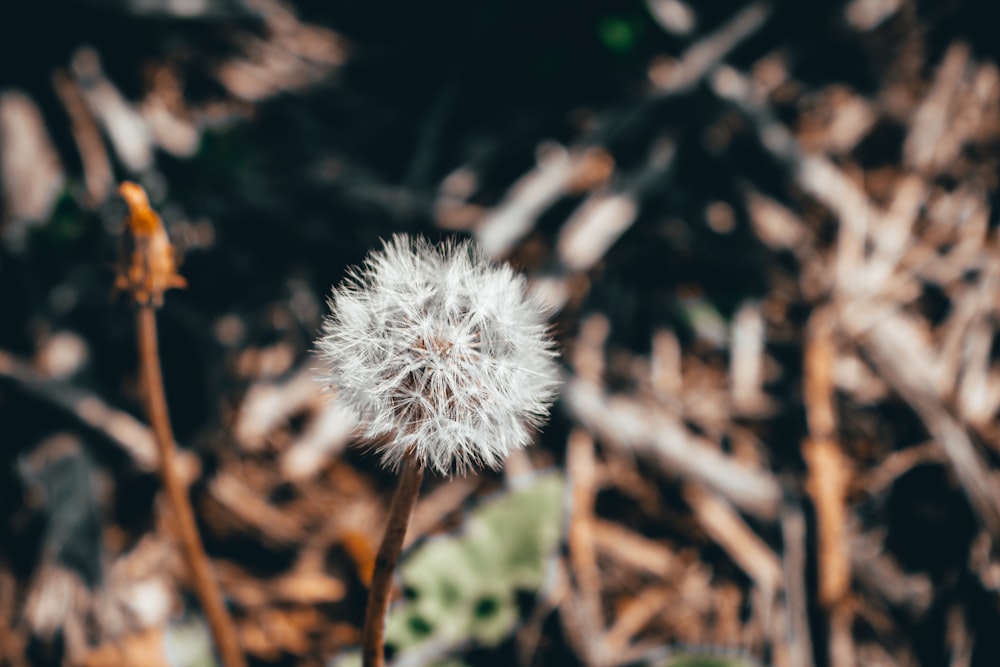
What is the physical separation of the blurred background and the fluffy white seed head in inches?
21.9

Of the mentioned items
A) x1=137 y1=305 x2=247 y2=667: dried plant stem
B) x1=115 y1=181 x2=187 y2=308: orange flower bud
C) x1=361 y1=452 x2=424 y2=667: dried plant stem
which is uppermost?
x1=115 y1=181 x2=187 y2=308: orange flower bud

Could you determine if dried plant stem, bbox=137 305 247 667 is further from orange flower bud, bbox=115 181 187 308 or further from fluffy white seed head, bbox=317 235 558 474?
fluffy white seed head, bbox=317 235 558 474

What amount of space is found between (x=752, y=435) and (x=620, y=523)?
0.34 m

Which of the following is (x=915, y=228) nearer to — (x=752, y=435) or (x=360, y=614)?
(x=752, y=435)

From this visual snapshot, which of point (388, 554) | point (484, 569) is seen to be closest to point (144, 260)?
point (388, 554)

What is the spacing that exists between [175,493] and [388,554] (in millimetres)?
429

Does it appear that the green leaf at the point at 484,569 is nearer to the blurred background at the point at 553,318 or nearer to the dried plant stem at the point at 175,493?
the blurred background at the point at 553,318

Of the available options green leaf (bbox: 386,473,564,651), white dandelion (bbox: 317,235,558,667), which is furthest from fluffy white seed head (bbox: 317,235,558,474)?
green leaf (bbox: 386,473,564,651)

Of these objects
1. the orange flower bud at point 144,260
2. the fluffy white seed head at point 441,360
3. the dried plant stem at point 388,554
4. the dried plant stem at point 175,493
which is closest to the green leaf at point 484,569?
the dried plant stem at point 175,493

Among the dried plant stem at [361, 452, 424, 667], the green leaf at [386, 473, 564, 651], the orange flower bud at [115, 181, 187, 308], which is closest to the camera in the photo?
the dried plant stem at [361, 452, 424, 667]

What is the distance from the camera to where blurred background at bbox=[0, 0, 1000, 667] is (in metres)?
1.29

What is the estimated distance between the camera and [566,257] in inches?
61.0

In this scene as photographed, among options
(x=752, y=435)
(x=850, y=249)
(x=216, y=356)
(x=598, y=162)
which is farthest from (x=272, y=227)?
(x=850, y=249)

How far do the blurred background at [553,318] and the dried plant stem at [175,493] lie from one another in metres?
0.14
